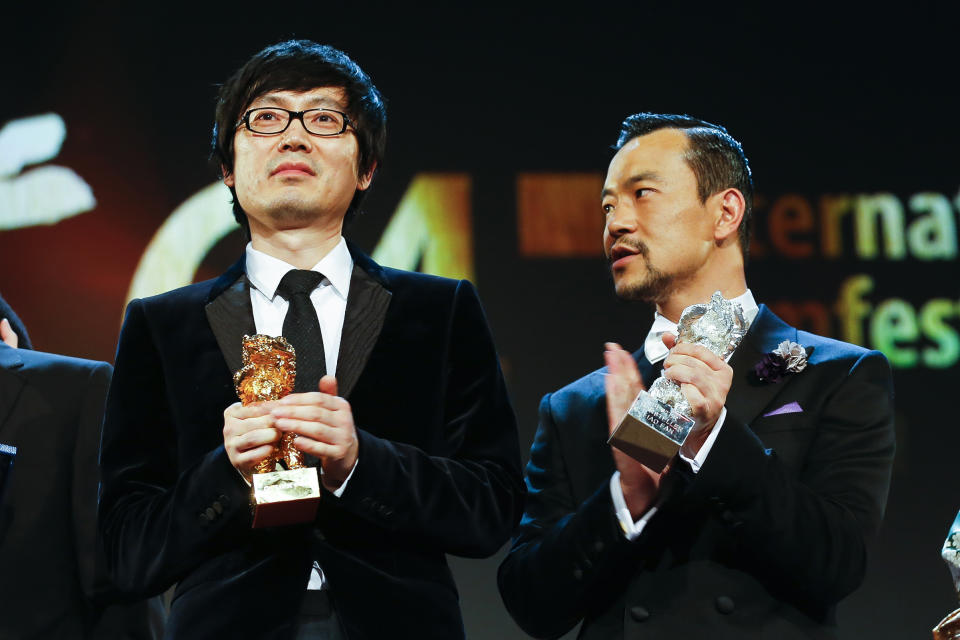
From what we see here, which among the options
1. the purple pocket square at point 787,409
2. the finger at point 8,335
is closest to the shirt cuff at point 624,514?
the purple pocket square at point 787,409

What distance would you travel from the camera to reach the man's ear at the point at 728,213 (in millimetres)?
2701

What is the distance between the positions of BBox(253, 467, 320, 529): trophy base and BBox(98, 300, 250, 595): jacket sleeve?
147 mm

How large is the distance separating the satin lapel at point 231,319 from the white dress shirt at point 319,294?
22 mm

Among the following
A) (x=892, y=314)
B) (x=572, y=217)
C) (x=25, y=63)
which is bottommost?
(x=892, y=314)

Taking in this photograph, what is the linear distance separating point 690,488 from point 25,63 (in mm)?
3166

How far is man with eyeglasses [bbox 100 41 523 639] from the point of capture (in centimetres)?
197

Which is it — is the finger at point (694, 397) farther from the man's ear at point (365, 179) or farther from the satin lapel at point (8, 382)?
the satin lapel at point (8, 382)

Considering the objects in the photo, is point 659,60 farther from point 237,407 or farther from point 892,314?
point 237,407

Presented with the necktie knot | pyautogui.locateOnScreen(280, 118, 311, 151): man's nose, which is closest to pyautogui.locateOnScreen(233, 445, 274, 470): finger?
the necktie knot

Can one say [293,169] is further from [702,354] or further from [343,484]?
[702,354]

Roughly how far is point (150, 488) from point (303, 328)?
402 millimetres

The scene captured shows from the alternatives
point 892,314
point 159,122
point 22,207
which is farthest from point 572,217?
point 22,207

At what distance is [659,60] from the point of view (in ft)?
14.5

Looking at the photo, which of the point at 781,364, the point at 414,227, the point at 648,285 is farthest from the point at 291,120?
the point at 414,227
